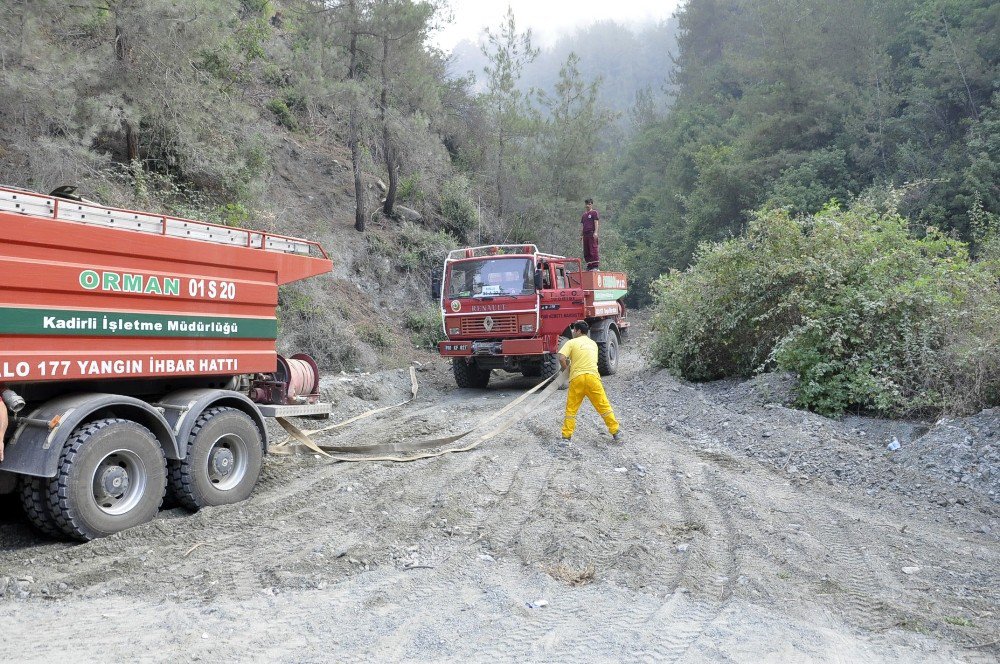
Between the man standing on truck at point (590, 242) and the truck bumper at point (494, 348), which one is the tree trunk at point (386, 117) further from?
the truck bumper at point (494, 348)

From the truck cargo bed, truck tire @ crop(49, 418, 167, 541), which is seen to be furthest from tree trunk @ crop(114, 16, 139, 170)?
truck tire @ crop(49, 418, 167, 541)

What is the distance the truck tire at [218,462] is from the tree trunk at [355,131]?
44.1 ft

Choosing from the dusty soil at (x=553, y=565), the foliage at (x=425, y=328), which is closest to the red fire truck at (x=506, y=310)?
the foliage at (x=425, y=328)

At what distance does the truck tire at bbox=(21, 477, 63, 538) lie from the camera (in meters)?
5.14

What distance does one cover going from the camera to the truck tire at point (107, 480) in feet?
16.7

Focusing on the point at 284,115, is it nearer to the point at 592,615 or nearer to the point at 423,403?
the point at 423,403

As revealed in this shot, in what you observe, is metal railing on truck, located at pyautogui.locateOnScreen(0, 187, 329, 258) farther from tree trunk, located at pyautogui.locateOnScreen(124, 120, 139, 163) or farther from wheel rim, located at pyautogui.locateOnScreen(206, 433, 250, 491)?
tree trunk, located at pyautogui.locateOnScreen(124, 120, 139, 163)

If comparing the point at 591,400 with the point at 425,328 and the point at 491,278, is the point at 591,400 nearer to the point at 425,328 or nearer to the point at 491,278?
the point at 491,278

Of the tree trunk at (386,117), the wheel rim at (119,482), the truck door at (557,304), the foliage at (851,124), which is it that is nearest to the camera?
the wheel rim at (119,482)

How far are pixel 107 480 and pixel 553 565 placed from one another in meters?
3.29

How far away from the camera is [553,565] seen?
4.74m

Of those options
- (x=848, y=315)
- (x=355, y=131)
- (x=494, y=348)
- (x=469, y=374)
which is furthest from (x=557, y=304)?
(x=355, y=131)

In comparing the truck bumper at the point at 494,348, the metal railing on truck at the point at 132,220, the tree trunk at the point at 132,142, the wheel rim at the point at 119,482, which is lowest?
the wheel rim at the point at 119,482

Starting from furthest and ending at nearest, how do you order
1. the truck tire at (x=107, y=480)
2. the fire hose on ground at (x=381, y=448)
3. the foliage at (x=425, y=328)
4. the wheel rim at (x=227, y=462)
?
the foliage at (x=425, y=328)
the fire hose on ground at (x=381, y=448)
the wheel rim at (x=227, y=462)
the truck tire at (x=107, y=480)
